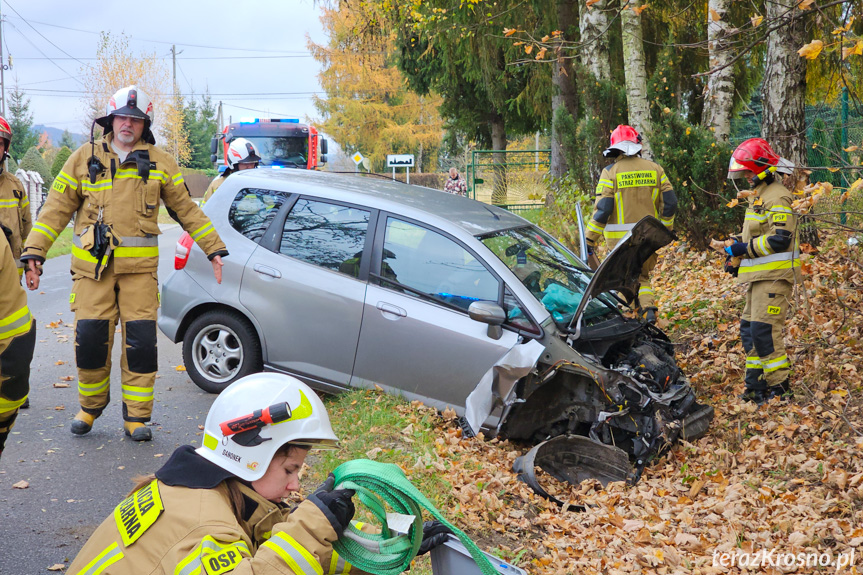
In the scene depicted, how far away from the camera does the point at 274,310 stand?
20.1 ft

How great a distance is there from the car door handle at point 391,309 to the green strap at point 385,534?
10.5 ft

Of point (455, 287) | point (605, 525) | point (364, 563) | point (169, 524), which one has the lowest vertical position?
point (605, 525)

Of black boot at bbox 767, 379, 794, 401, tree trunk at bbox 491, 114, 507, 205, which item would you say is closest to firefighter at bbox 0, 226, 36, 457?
black boot at bbox 767, 379, 794, 401

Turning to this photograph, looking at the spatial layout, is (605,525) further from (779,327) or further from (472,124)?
(472,124)

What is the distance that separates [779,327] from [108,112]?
5.03m

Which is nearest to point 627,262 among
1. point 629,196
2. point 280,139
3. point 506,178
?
point 629,196

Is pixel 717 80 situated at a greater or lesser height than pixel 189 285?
greater

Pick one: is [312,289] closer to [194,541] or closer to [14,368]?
[14,368]

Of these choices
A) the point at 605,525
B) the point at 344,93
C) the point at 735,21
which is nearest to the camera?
the point at 605,525

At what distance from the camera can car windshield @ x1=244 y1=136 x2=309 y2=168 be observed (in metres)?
21.4

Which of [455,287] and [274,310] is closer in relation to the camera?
[455,287]

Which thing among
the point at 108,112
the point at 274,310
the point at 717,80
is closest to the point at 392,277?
the point at 274,310

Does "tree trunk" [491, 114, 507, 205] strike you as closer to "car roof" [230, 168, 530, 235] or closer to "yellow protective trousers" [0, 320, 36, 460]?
"car roof" [230, 168, 530, 235]

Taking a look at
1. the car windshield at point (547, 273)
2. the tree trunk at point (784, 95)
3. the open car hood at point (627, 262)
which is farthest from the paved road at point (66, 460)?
the tree trunk at point (784, 95)
